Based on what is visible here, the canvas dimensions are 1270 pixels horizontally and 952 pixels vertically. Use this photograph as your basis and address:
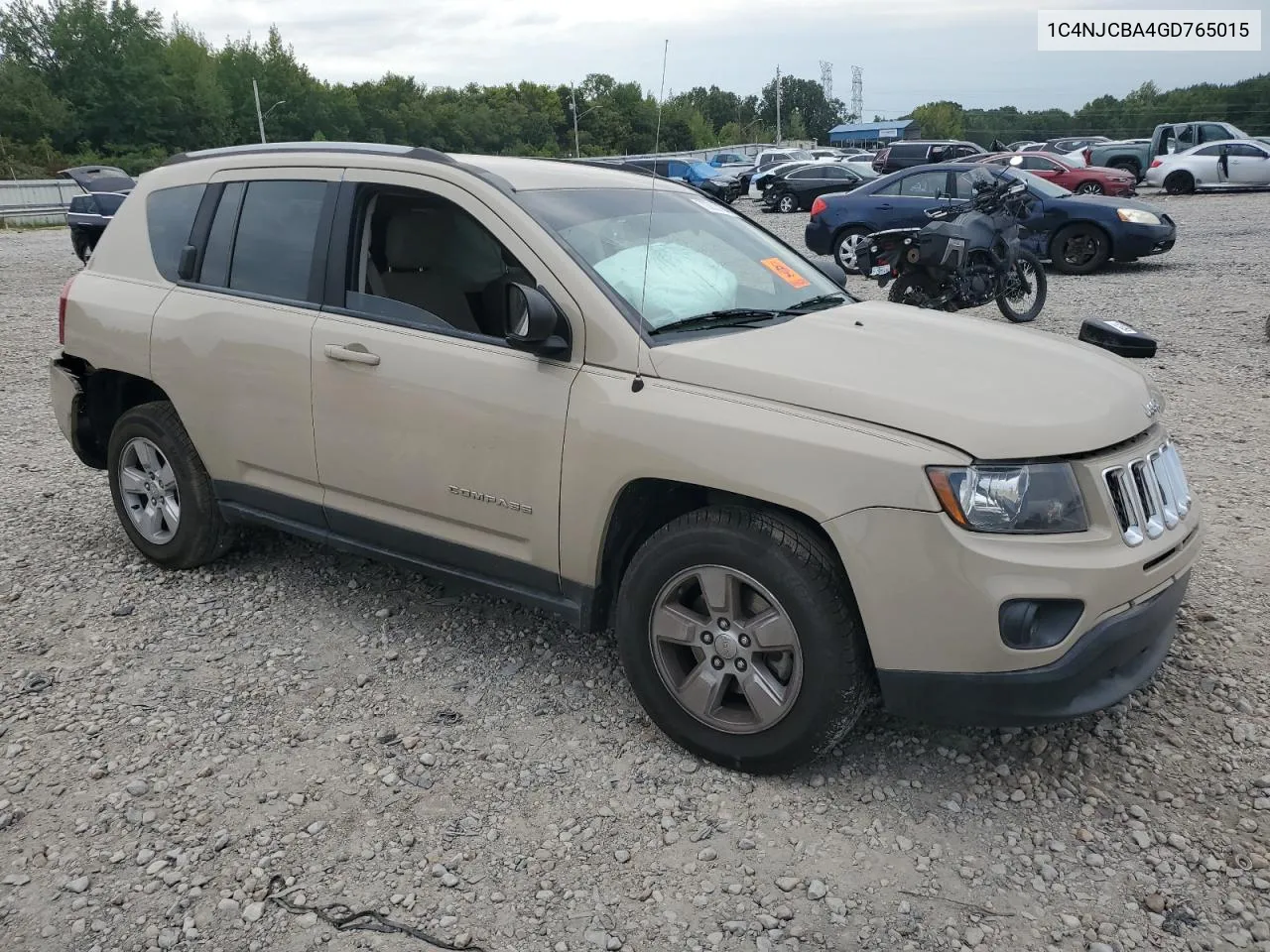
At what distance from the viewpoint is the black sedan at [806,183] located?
25.6 meters

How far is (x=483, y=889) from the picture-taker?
8.86 ft

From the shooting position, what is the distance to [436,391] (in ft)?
11.3

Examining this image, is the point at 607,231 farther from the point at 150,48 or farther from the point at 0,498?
the point at 150,48

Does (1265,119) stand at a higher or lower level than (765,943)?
higher

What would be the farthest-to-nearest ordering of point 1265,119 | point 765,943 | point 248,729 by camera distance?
point 1265,119, point 248,729, point 765,943

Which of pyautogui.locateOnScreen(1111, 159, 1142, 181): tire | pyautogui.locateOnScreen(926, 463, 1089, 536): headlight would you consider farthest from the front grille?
pyautogui.locateOnScreen(1111, 159, 1142, 181): tire

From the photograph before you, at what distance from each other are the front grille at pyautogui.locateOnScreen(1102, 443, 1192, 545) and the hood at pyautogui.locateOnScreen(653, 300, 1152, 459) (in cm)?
10

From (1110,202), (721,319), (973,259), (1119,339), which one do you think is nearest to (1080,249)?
(1110,202)

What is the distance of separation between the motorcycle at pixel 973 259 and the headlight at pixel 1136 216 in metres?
3.78

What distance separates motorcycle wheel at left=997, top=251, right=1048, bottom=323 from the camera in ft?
34.1

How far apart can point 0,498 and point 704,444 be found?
196 inches

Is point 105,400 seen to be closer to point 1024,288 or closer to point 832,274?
point 832,274

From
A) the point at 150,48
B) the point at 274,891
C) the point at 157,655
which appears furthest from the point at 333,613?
the point at 150,48

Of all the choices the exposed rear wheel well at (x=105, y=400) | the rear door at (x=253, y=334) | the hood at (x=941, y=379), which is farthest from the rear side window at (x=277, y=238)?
the hood at (x=941, y=379)
